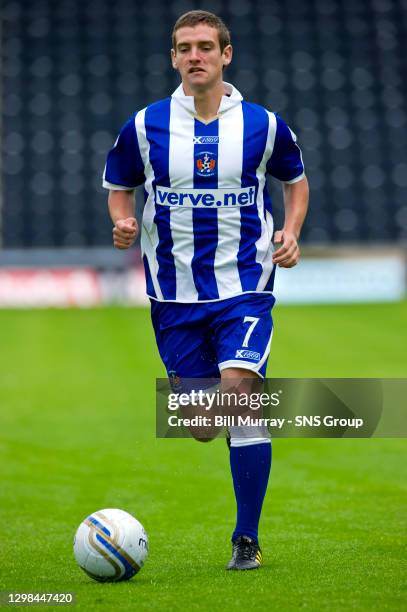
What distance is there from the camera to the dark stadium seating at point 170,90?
95.3 feet

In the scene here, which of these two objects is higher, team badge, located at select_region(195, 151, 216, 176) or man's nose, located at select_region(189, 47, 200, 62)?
man's nose, located at select_region(189, 47, 200, 62)

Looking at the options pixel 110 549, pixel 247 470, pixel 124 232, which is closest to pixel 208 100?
pixel 124 232

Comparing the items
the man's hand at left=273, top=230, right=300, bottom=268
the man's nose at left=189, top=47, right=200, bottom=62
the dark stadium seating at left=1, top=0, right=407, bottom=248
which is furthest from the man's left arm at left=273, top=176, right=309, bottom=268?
the dark stadium seating at left=1, top=0, right=407, bottom=248

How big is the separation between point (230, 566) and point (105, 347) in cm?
1206

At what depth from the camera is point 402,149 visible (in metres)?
30.4

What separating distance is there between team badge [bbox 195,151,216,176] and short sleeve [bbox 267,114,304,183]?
0.87ft

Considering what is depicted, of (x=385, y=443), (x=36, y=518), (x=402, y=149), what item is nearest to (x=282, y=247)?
(x=36, y=518)

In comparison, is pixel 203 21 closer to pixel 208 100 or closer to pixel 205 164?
pixel 208 100

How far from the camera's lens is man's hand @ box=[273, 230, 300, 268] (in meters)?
4.51

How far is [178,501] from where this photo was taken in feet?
20.4

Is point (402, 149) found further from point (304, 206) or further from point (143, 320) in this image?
point (304, 206)

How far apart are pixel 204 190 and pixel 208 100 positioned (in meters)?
0.38

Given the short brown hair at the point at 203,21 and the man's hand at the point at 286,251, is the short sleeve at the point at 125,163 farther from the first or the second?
the man's hand at the point at 286,251

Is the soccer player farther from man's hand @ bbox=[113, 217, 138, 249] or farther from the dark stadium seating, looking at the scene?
the dark stadium seating
